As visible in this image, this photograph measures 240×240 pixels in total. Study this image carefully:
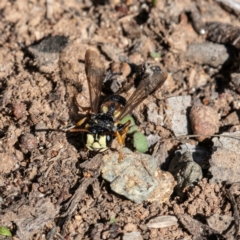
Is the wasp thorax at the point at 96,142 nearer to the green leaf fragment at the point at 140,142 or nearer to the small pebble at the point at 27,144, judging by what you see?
the green leaf fragment at the point at 140,142

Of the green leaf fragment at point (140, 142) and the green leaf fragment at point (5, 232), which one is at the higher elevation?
the green leaf fragment at point (140, 142)

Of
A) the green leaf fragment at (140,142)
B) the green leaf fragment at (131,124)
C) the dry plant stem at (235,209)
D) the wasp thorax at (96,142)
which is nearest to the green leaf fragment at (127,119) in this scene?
the green leaf fragment at (131,124)

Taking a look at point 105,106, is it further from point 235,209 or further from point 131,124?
point 235,209

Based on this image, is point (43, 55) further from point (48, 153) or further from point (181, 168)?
point (181, 168)

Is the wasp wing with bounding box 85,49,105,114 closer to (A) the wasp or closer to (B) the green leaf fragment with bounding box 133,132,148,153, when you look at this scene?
(A) the wasp

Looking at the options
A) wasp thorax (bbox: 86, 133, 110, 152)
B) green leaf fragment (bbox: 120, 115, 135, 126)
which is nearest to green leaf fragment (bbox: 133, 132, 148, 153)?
green leaf fragment (bbox: 120, 115, 135, 126)

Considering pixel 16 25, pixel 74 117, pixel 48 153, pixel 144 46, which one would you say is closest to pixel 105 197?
pixel 48 153
